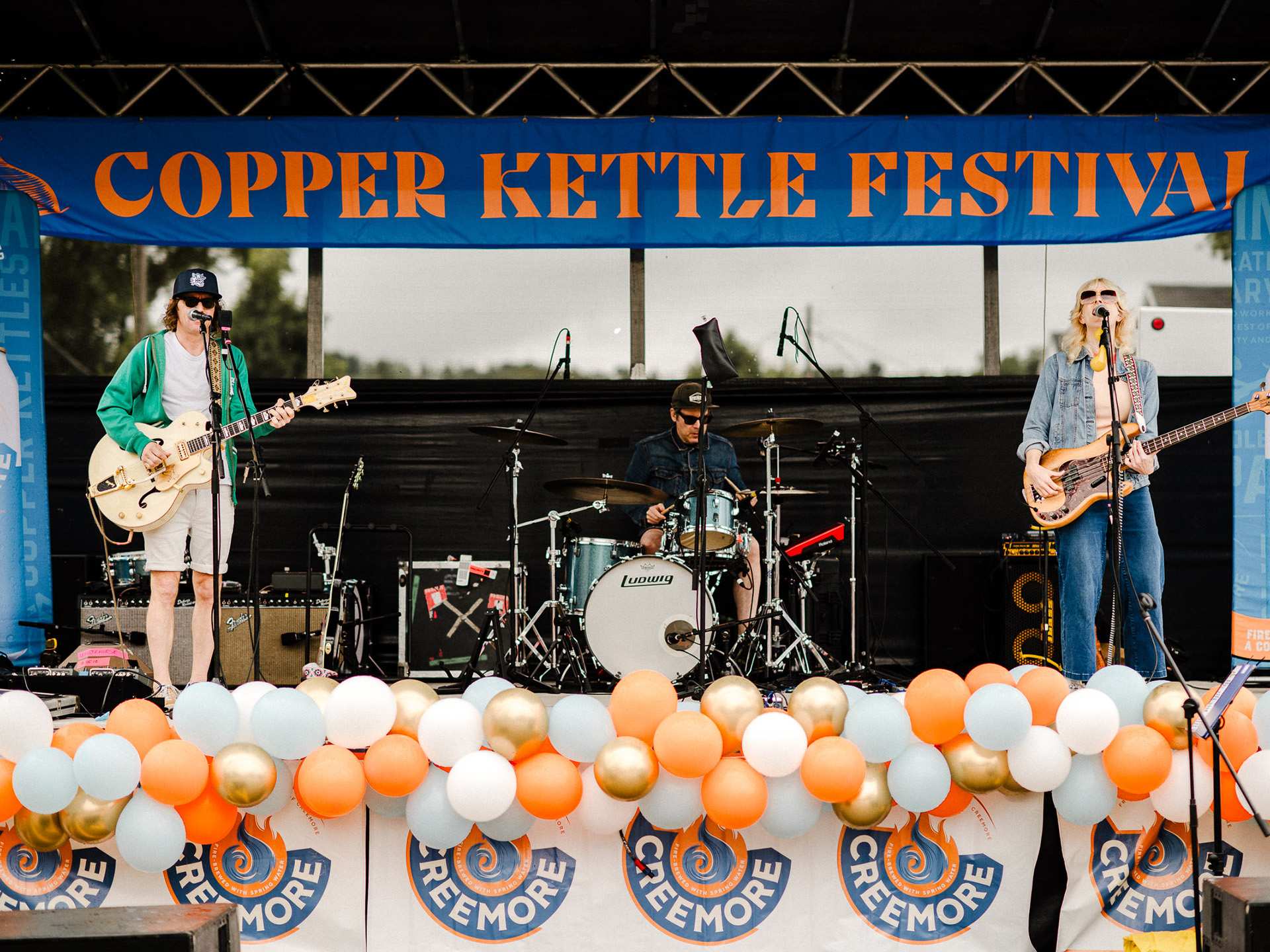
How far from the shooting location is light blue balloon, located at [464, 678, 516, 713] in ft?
10.9

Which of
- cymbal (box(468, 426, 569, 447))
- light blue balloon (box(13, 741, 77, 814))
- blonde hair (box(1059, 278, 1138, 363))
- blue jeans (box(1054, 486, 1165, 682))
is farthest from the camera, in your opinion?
cymbal (box(468, 426, 569, 447))

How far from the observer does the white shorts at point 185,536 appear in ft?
17.8

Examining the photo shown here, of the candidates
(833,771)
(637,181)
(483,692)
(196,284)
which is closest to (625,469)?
(637,181)

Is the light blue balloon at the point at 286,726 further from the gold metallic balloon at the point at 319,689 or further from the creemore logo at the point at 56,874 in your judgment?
the creemore logo at the point at 56,874

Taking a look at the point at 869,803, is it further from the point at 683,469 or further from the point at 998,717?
the point at 683,469

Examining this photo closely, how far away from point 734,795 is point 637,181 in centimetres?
461

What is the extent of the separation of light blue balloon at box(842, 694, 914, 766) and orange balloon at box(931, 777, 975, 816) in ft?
0.65

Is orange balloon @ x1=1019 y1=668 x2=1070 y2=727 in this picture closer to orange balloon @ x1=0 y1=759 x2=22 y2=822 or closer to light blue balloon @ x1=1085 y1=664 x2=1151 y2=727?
light blue balloon @ x1=1085 y1=664 x2=1151 y2=727

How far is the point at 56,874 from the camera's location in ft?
10.5

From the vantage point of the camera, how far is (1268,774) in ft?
10.1

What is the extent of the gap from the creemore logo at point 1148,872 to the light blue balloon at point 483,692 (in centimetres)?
172

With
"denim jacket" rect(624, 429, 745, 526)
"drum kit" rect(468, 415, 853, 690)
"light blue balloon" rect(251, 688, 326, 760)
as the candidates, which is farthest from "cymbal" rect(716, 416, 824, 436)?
"light blue balloon" rect(251, 688, 326, 760)

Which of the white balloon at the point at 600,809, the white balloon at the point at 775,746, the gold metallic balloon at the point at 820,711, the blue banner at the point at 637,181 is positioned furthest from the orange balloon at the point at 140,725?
the blue banner at the point at 637,181

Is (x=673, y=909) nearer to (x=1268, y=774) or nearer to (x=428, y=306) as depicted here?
(x=1268, y=774)
